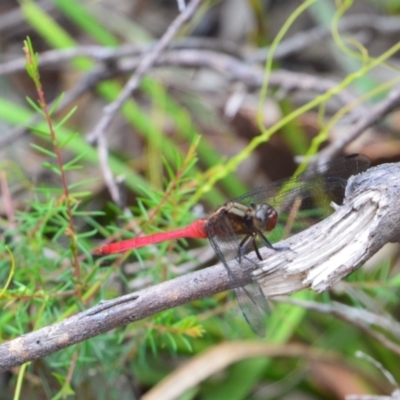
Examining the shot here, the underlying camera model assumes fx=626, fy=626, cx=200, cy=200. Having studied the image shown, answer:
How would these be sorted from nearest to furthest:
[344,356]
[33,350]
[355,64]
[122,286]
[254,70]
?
[33,350], [122,286], [344,356], [254,70], [355,64]

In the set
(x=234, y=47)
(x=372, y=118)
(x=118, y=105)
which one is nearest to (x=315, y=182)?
(x=372, y=118)

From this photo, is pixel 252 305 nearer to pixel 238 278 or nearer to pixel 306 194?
pixel 238 278

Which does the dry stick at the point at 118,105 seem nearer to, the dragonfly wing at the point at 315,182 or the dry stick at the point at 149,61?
the dry stick at the point at 149,61

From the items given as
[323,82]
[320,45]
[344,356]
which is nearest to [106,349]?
[344,356]

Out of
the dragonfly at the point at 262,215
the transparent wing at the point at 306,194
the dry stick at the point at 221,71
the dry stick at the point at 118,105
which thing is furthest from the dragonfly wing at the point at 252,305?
the dry stick at the point at 221,71

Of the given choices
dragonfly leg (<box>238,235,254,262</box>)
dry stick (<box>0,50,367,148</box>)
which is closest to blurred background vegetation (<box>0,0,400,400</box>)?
dry stick (<box>0,50,367,148</box>)

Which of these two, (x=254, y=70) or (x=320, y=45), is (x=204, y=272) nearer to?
(x=254, y=70)

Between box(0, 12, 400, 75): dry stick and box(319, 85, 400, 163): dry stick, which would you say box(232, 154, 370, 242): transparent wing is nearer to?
box(319, 85, 400, 163): dry stick
